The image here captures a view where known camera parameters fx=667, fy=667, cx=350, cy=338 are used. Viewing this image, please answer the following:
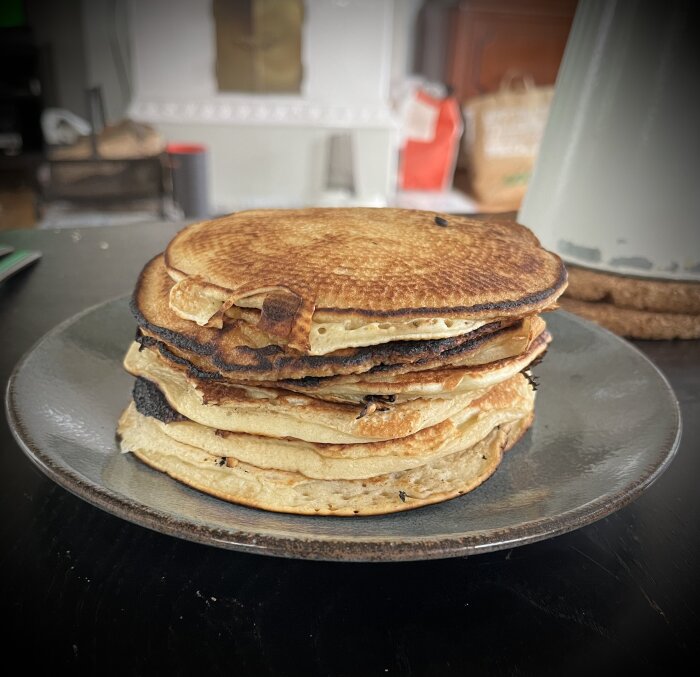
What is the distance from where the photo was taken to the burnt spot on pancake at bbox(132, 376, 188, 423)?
756mm

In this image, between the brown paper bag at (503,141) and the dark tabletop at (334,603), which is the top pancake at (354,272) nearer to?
the dark tabletop at (334,603)

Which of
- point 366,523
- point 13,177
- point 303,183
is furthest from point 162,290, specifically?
point 13,177

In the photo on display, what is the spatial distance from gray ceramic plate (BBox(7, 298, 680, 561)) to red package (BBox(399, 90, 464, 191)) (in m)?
3.27

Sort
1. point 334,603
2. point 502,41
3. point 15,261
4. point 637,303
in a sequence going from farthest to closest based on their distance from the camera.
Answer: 1. point 502,41
2. point 15,261
3. point 637,303
4. point 334,603

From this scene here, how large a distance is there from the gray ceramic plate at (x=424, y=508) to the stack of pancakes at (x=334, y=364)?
31mm

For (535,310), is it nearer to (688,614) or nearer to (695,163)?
(688,614)

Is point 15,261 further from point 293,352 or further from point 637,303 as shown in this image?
point 637,303

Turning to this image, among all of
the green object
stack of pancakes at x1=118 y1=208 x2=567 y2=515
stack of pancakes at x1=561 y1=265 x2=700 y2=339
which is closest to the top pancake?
stack of pancakes at x1=118 y1=208 x2=567 y2=515

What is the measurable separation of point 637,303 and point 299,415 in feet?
2.72

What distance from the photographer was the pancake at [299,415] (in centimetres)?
71

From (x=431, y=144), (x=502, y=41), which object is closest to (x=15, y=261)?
(x=431, y=144)

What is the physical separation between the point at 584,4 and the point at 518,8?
3.61 meters

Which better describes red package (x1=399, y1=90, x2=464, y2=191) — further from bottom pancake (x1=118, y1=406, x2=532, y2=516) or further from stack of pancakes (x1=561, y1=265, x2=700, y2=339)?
bottom pancake (x1=118, y1=406, x2=532, y2=516)

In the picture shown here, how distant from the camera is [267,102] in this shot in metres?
3.91
